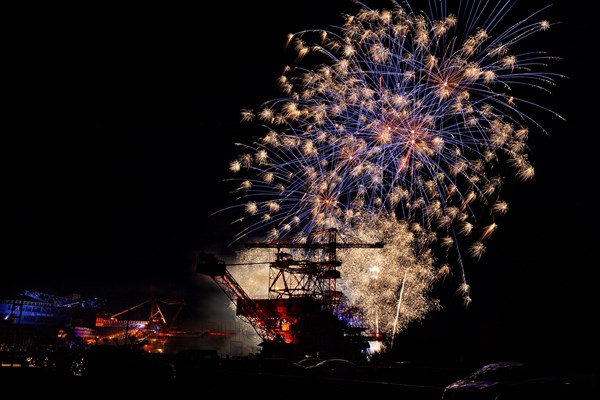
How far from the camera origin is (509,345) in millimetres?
39188

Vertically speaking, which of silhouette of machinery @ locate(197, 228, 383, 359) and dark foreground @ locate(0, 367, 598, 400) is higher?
silhouette of machinery @ locate(197, 228, 383, 359)

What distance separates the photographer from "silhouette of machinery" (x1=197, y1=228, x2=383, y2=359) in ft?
155

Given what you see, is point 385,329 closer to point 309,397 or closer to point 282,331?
point 282,331

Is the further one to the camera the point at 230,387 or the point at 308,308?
the point at 308,308

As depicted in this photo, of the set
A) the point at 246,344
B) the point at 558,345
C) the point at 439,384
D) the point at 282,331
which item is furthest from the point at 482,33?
the point at 246,344

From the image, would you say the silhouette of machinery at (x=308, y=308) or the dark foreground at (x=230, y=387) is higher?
the silhouette of machinery at (x=308, y=308)

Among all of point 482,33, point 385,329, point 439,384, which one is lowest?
point 439,384

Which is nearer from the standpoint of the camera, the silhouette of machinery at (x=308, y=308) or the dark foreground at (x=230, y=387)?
the dark foreground at (x=230, y=387)

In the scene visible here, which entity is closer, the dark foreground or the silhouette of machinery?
the dark foreground

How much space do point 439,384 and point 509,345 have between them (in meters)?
21.8

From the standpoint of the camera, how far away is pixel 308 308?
4809 cm

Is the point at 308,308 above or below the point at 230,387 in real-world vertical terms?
above

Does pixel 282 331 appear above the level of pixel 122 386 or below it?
above

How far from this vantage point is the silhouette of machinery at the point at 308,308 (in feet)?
155
